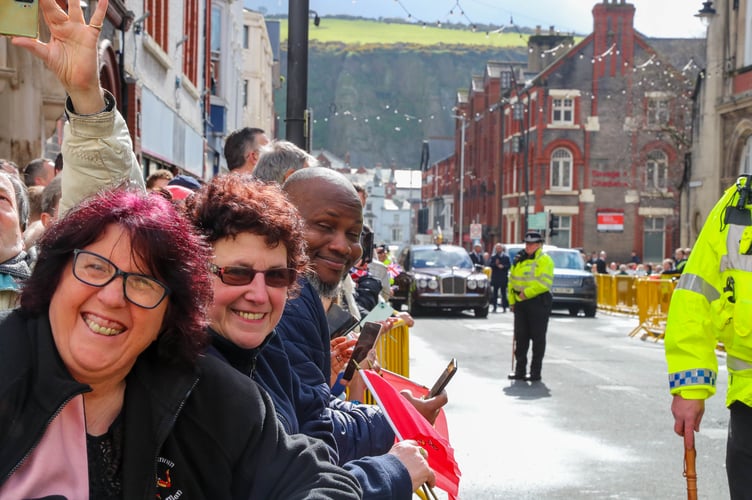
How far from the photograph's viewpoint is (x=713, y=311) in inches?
173

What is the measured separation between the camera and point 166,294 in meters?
2.37

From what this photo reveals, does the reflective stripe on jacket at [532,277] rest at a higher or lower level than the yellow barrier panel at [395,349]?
higher

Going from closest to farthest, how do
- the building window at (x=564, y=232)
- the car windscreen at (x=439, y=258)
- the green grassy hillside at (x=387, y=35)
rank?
the car windscreen at (x=439, y=258), the building window at (x=564, y=232), the green grassy hillside at (x=387, y=35)

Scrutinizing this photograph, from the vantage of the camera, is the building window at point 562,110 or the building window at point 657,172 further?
the building window at point 562,110

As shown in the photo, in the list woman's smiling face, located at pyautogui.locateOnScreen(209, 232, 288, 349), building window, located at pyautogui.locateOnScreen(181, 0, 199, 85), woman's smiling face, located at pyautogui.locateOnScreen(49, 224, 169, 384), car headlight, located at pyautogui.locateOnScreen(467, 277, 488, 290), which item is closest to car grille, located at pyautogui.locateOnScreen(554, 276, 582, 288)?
car headlight, located at pyautogui.locateOnScreen(467, 277, 488, 290)

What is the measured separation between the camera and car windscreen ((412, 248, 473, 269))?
93.2ft

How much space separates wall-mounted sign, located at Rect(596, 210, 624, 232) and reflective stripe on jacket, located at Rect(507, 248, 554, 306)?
46323mm

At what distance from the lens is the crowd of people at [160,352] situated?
2188 mm

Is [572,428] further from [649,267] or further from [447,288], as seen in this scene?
[649,267]

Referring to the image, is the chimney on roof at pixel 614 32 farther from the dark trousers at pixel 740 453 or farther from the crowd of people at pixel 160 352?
the crowd of people at pixel 160 352

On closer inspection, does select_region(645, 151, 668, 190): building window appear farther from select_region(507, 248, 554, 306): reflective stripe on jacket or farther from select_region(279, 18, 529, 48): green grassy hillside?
select_region(279, 18, 529, 48): green grassy hillside

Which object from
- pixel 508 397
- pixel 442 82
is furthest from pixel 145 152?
pixel 442 82

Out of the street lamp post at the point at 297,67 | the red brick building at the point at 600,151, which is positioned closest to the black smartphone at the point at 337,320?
the street lamp post at the point at 297,67

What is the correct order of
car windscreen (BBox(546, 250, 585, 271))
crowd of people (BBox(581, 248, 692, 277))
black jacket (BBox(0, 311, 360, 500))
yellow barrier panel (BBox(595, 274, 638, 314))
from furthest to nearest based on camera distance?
1. yellow barrier panel (BBox(595, 274, 638, 314))
2. car windscreen (BBox(546, 250, 585, 271))
3. crowd of people (BBox(581, 248, 692, 277))
4. black jacket (BBox(0, 311, 360, 500))
